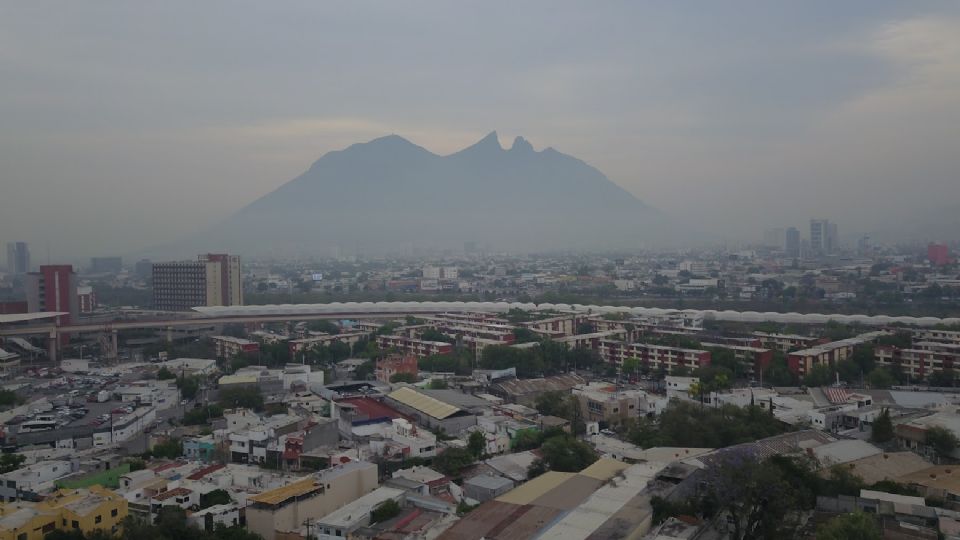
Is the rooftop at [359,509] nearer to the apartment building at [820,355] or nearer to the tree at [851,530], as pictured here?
the tree at [851,530]

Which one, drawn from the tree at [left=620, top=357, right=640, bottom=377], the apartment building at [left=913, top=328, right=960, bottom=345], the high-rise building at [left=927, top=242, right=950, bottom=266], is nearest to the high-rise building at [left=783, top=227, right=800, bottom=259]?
the high-rise building at [left=927, top=242, right=950, bottom=266]

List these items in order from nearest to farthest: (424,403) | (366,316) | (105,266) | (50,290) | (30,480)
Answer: (30,480) < (424,403) < (50,290) < (366,316) < (105,266)

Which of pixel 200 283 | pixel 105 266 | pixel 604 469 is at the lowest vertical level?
pixel 604 469

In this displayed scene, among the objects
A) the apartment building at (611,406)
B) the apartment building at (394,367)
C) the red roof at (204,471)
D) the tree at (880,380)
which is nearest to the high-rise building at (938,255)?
the tree at (880,380)

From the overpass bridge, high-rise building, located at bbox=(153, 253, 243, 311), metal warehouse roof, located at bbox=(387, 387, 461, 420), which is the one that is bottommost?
metal warehouse roof, located at bbox=(387, 387, 461, 420)

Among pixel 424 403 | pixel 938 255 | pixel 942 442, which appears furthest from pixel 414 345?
pixel 938 255

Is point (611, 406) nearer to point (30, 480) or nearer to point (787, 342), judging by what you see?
point (787, 342)

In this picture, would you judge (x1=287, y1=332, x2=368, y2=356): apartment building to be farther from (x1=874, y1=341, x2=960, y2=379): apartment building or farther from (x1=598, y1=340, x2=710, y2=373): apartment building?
(x1=874, y1=341, x2=960, y2=379): apartment building
